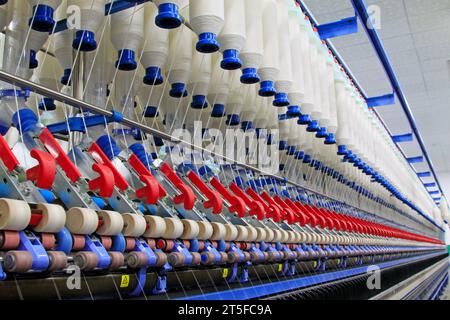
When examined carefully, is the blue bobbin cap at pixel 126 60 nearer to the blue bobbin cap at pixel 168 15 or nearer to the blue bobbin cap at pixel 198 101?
the blue bobbin cap at pixel 168 15

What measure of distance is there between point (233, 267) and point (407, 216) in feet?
31.9

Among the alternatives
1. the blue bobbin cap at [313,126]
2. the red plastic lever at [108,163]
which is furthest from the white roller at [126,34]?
the blue bobbin cap at [313,126]

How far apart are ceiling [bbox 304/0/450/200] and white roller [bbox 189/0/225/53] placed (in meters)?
4.01

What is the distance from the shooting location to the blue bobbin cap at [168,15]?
1693 mm

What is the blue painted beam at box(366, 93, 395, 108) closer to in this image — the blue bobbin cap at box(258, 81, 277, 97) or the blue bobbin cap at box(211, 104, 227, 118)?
the blue bobbin cap at box(211, 104, 227, 118)

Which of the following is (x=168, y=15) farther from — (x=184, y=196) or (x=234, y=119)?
(x=234, y=119)

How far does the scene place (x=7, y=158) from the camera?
134 centimetres

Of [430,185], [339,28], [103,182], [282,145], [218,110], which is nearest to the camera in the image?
[103,182]

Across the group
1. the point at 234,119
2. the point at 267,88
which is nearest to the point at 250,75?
the point at 267,88

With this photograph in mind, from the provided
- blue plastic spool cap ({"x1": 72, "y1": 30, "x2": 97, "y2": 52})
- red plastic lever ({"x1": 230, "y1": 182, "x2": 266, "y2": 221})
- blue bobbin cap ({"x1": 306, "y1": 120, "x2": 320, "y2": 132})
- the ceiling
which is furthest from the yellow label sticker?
the ceiling

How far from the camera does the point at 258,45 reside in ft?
7.48

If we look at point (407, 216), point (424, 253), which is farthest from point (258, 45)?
point (424, 253)

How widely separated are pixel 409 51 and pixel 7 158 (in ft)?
22.6
